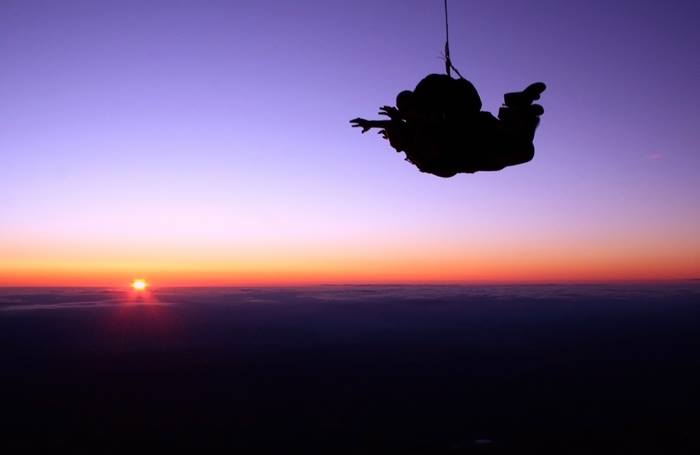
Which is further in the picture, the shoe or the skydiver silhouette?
the shoe

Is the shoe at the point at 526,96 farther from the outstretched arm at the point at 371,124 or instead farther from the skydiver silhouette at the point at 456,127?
the outstretched arm at the point at 371,124

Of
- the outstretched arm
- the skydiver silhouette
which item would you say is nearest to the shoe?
the skydiver silhouette

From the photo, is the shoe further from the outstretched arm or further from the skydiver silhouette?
the outstretched arm

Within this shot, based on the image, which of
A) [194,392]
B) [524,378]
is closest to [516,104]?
[194,392]

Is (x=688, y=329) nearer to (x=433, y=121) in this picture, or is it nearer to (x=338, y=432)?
(x=338, y=432)

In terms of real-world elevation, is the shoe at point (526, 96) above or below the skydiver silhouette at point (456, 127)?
above

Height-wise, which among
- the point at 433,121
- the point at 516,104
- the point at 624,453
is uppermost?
the point at 516,104

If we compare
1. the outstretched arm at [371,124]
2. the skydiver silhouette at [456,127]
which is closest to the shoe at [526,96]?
the skydiver silhouette at [456,127]

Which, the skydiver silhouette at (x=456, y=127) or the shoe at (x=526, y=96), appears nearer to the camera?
the skydiver silhouette at (x=456, y=127)

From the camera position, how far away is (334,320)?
165125 millimetres

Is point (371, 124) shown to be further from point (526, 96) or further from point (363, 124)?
point (526, 96)

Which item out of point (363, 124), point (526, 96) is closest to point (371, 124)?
point (363, 124)

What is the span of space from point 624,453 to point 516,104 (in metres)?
51.9

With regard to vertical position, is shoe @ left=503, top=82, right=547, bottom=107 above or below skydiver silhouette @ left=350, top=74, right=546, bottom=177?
above
